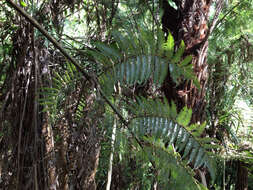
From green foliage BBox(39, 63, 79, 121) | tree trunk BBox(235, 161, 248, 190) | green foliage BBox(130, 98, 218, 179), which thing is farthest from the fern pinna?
tree trunk BBox(235, 161, 248, 190)

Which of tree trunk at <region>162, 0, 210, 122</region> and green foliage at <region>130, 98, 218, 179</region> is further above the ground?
tree trunk at <region>162, 0, 210, 122</region>

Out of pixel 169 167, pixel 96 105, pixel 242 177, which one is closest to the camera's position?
pixel 96 105

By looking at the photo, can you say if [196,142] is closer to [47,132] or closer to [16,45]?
[47,132]

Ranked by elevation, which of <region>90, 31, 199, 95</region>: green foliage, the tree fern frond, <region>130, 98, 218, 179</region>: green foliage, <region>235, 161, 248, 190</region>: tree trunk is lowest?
<region>235, 161, 248, 190</region>: tree trunk

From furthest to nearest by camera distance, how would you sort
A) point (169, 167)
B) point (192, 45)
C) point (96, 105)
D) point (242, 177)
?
point (242, 177)
point (192, 45)
point (169, 167)
point (96, 105)

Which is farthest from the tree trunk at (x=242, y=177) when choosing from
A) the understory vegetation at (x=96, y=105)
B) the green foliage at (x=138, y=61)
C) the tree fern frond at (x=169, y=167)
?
the green foliage at (x=138, y=61)

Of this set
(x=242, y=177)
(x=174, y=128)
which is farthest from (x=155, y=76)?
(x=242, y=177)

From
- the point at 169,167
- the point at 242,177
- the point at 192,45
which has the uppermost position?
the point at 192,45

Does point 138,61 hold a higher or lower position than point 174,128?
higher

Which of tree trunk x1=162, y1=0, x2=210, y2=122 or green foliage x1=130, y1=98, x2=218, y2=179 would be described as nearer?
green foliage x1=130, y1=98, x2=218, y2=179

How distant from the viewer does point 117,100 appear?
1.16 metres

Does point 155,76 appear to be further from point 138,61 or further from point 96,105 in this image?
point 96,105

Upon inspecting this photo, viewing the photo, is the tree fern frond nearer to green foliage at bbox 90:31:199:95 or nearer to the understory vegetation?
the understory vegetation

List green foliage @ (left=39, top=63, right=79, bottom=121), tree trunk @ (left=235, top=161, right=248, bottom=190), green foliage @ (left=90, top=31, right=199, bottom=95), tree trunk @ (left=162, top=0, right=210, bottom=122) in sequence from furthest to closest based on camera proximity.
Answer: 1. tree trunk @ (left=235, top=161, right=248, bottom=190)
2. tree trunk @ (left=162, top=0, right=210, bottom=122)
3. green foliage @ (left=39, top=63, right=79, bottom=121)
4. green foliage @ (left=90, top=31, right=199, bottom=95)
